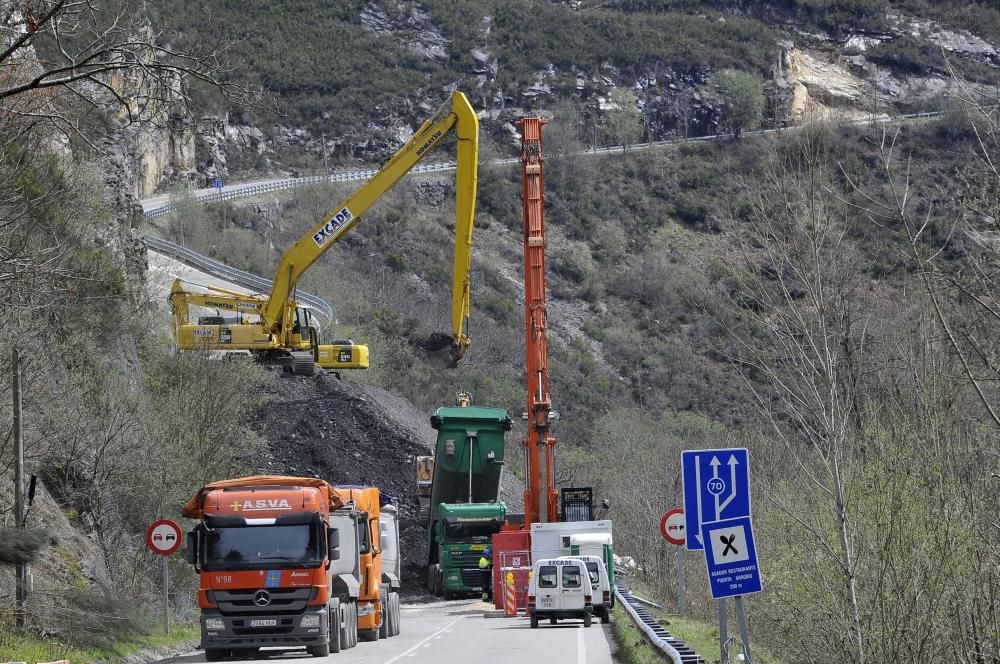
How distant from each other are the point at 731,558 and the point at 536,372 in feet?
83.3

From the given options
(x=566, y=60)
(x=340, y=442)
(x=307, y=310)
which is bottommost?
(x=340, y=442)

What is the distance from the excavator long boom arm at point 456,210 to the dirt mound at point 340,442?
341 centimetres

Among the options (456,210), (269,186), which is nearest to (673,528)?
(456,210)

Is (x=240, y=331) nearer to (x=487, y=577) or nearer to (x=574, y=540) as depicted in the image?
(x=487, y=577)

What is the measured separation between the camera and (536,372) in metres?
38.8

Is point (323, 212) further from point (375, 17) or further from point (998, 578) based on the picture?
point (998, 578)

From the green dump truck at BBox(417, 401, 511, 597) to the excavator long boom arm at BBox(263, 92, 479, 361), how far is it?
2521mm

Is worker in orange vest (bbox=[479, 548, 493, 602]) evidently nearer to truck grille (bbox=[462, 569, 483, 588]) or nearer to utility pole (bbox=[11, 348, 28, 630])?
truck grille (bbox=[462, 569, 483, 588])

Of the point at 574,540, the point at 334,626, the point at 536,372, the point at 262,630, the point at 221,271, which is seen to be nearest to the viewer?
the point at 262,630

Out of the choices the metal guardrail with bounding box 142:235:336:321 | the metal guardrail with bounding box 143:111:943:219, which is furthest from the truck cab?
the metal guardrail with bounding box 143:111:943:219

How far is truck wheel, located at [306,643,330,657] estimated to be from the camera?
24250mm

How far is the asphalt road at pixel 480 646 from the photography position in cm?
2302

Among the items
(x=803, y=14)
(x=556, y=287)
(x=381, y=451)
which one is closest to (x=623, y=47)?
(x=803, y=14)

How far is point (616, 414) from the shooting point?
95.3 metres
